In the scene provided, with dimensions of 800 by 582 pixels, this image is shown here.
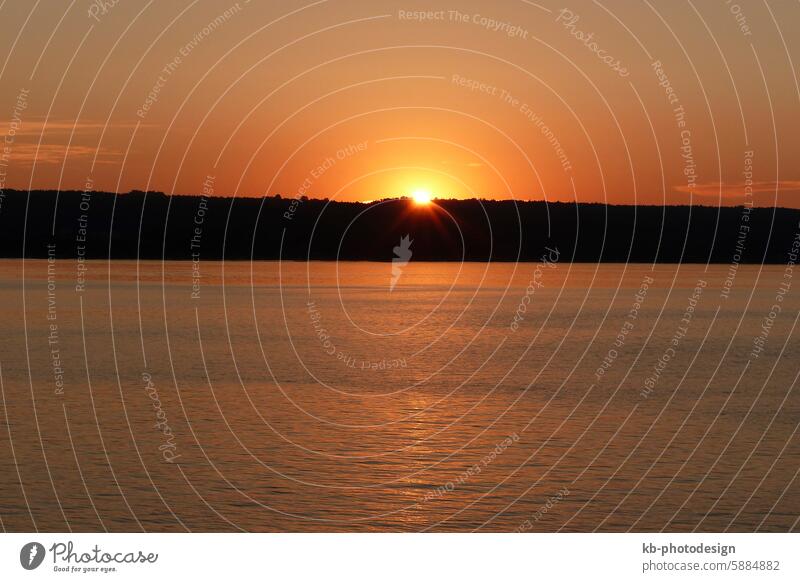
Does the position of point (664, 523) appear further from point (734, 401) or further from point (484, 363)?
point (484, 363)

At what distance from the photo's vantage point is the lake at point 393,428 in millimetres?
33406

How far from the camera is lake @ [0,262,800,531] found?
3341cm

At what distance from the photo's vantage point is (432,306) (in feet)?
477

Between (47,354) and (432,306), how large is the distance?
3004 inches
